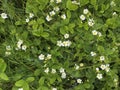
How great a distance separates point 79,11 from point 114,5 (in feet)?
0.80

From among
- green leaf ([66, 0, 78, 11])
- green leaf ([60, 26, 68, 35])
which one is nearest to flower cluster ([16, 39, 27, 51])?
green leaf ([60, 26, 68, 35])

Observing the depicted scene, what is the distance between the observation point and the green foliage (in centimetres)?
193

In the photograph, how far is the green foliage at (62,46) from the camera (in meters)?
1.93

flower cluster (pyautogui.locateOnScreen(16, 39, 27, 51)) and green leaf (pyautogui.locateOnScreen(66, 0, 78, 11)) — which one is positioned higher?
green leaf (pyautogui.locateOnScreen(66, 0, 78, 11))

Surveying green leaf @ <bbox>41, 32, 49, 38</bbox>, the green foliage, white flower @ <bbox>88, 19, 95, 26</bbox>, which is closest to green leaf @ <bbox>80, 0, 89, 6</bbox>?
the green foliage

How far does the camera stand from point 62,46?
78.7 inches

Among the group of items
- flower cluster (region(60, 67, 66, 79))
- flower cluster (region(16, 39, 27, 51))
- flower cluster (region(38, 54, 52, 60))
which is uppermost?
flower cluster (region(16, 39, 27, 51))

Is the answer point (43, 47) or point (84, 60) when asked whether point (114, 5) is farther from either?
point (43, 47)

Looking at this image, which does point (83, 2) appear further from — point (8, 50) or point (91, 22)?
point (8, 50)

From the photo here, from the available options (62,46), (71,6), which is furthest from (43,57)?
(71,6)

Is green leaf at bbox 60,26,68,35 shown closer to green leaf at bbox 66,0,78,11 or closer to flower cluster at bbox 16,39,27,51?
green leaf at bbox 66,0,78,11

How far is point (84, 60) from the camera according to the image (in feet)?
6.63

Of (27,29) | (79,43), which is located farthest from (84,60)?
(27,29)

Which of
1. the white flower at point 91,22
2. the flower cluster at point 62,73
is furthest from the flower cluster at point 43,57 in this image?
the white flower at point 91,22
